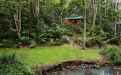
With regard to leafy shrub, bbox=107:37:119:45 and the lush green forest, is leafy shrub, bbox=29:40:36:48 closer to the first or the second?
the lush green forest

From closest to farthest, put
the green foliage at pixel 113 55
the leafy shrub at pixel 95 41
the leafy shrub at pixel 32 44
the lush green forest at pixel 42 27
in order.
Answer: the green foliage at pixel 113 55, the leafy shrub at pixel 32 44, the lush green forest at pixel 42 27, the leafy shrub at pixel 95 41

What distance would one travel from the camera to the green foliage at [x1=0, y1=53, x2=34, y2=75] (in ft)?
24.7

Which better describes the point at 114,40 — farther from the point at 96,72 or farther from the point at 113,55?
the point at 96,72

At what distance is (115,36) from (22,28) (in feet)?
31.9

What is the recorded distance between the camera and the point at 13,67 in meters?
7.88

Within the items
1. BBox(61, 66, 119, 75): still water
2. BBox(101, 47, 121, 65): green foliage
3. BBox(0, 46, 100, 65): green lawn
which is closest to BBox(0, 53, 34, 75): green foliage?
BBox(0, 46, 100, 65): green lawn

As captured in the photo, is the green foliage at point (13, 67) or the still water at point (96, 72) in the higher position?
the green foliage at point (13, 67)

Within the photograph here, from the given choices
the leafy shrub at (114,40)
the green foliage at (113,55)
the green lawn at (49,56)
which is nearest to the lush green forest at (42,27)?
the leafy shrub at (114,40)

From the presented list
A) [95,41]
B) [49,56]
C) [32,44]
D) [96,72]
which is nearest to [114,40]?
[95,41]

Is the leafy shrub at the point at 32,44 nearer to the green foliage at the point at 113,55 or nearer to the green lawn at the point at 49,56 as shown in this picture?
the green lawn at the point at 49,56

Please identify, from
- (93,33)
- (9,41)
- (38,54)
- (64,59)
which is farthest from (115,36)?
(9,41)

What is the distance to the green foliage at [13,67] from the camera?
24.7 feet

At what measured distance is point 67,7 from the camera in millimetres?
22453

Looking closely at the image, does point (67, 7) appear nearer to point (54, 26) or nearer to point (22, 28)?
point (54, 26)
